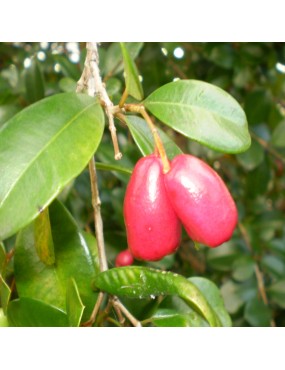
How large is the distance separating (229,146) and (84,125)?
0.18 m

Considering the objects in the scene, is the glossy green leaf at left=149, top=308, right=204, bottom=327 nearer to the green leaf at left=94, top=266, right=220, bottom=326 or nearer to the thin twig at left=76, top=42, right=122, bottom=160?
the green leaf at left=94, top=266, right=220, bottom=326

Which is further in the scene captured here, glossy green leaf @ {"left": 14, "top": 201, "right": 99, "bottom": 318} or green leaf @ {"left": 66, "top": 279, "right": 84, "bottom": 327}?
glossy green leaf @ {"left": 14, "top": 201, "right": 99, "bottom": 318}

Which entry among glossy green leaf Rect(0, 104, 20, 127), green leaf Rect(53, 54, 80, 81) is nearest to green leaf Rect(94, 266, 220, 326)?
glossy green leaf Rect(0, 104, 20, 127)

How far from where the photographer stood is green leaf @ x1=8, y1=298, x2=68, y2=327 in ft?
2.50

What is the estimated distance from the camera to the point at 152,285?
717 millimetres

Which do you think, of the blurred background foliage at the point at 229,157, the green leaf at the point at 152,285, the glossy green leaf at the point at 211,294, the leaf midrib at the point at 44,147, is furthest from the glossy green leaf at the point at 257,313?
the leaf midrib at the point at 44,147

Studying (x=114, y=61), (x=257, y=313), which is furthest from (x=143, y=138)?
(x=257, y=313)

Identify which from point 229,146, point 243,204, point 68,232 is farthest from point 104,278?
point 243,204

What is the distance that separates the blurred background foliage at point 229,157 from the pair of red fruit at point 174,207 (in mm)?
741

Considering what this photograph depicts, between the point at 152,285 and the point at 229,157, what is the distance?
4.80ft

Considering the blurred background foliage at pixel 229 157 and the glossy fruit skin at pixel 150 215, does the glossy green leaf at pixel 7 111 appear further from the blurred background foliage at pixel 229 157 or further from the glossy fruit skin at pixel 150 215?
the glossy fruit skin at pixel 150 215

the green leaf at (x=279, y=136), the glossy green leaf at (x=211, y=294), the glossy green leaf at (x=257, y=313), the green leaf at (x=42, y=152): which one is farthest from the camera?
the green leaf at (x=279, y=136)

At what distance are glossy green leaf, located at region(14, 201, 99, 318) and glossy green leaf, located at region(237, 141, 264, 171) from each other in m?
1.04

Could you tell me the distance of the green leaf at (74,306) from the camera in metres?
0.70
